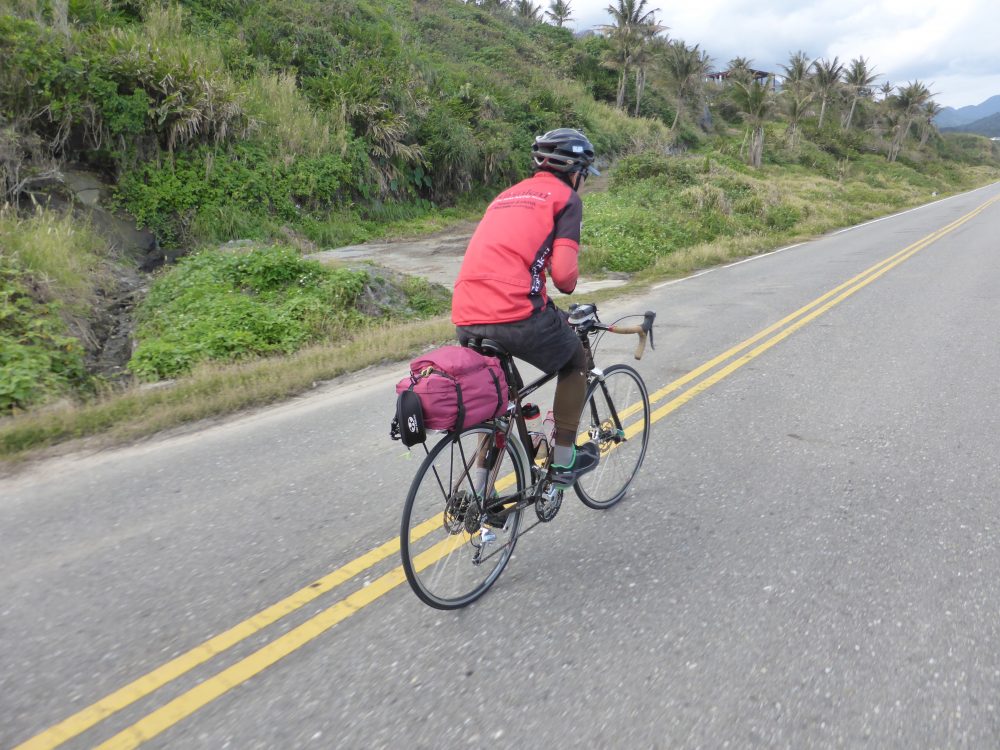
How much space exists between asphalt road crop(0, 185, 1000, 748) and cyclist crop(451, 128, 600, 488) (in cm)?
93

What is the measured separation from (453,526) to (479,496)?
0.62 ft

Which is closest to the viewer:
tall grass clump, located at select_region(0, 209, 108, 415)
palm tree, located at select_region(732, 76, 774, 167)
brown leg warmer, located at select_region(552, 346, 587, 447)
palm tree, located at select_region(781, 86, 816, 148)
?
brown leg warmer, located at select_region(552, 346, 587, 447)

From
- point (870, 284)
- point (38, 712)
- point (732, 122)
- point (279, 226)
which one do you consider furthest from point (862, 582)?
point (732, 122)

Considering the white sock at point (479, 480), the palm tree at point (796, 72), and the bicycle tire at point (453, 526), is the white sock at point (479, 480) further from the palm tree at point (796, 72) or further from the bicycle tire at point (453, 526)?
the palm tree at point (796, 72)

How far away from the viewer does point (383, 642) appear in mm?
2930

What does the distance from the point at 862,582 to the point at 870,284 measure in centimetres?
1052

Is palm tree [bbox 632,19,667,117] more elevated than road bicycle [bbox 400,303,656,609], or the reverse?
palm tree [bbox 632,19,667,117]

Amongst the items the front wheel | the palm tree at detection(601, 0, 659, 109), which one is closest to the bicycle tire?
the front wheel

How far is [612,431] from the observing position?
4.24 m

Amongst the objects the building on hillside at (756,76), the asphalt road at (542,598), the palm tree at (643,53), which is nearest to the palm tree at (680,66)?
the palm tree at (643,53)

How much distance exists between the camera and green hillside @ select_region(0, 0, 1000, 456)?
333 inches

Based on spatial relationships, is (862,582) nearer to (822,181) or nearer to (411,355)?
(411,355)

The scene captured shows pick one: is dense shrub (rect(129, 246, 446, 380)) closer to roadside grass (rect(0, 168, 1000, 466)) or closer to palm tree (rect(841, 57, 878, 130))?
roadside grass (rect(0, 168, 1000, 466))

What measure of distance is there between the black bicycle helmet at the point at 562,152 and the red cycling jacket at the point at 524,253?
107mm
